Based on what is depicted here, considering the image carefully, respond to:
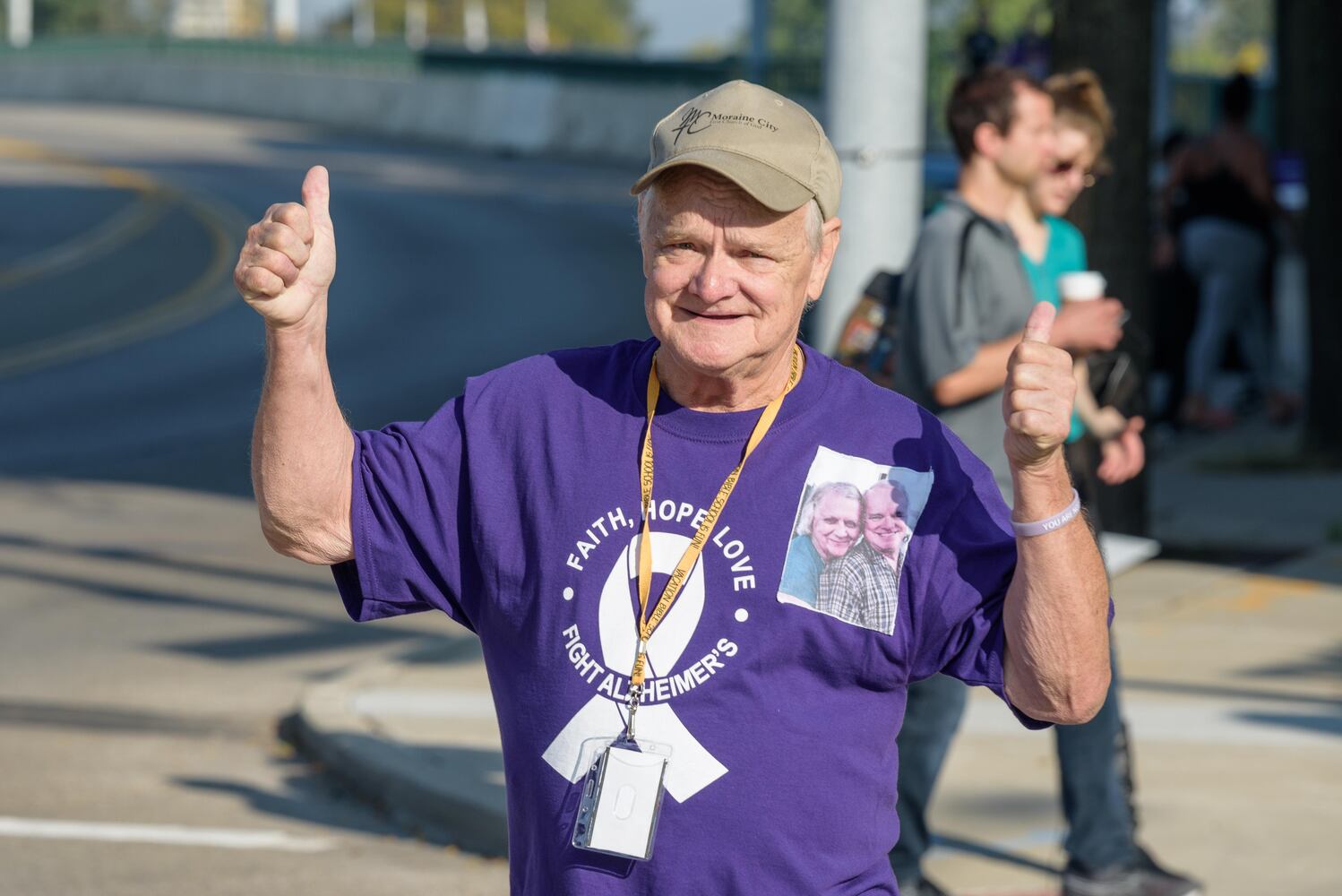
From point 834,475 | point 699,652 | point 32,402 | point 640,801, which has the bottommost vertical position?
point 32,402

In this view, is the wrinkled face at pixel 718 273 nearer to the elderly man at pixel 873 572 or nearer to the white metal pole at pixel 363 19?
the elderly man at pixel 873 572

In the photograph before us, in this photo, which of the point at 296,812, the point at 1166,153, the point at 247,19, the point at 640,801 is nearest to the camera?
the point at 640,801

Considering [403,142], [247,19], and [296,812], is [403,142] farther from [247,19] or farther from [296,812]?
[247,19]

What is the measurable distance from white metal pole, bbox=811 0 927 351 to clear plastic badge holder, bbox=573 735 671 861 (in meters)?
3.66

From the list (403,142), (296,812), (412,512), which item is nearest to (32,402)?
(296,812)

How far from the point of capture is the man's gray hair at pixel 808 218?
2.83 meters

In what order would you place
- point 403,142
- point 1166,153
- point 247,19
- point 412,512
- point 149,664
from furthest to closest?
point 247,19
point 403,142
point 1166,153
point 149,664
point 412,512

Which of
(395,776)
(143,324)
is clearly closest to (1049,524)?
(395,776)

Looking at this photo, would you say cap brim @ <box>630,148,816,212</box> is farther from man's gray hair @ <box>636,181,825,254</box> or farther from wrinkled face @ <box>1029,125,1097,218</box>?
wrinkled face @ <box>1029,125,1097,218</box>

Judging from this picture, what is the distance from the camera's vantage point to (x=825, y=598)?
8.86ft

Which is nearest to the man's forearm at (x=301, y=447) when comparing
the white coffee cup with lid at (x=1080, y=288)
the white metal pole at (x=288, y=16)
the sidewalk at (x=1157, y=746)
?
the white coffee cup with lid at (x=1080, y=288)

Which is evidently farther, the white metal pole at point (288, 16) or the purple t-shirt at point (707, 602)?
the white metal pole at point (288, 16)

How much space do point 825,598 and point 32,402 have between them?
13.8 m

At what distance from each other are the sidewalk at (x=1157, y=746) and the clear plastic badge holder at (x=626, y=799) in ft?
9.45
